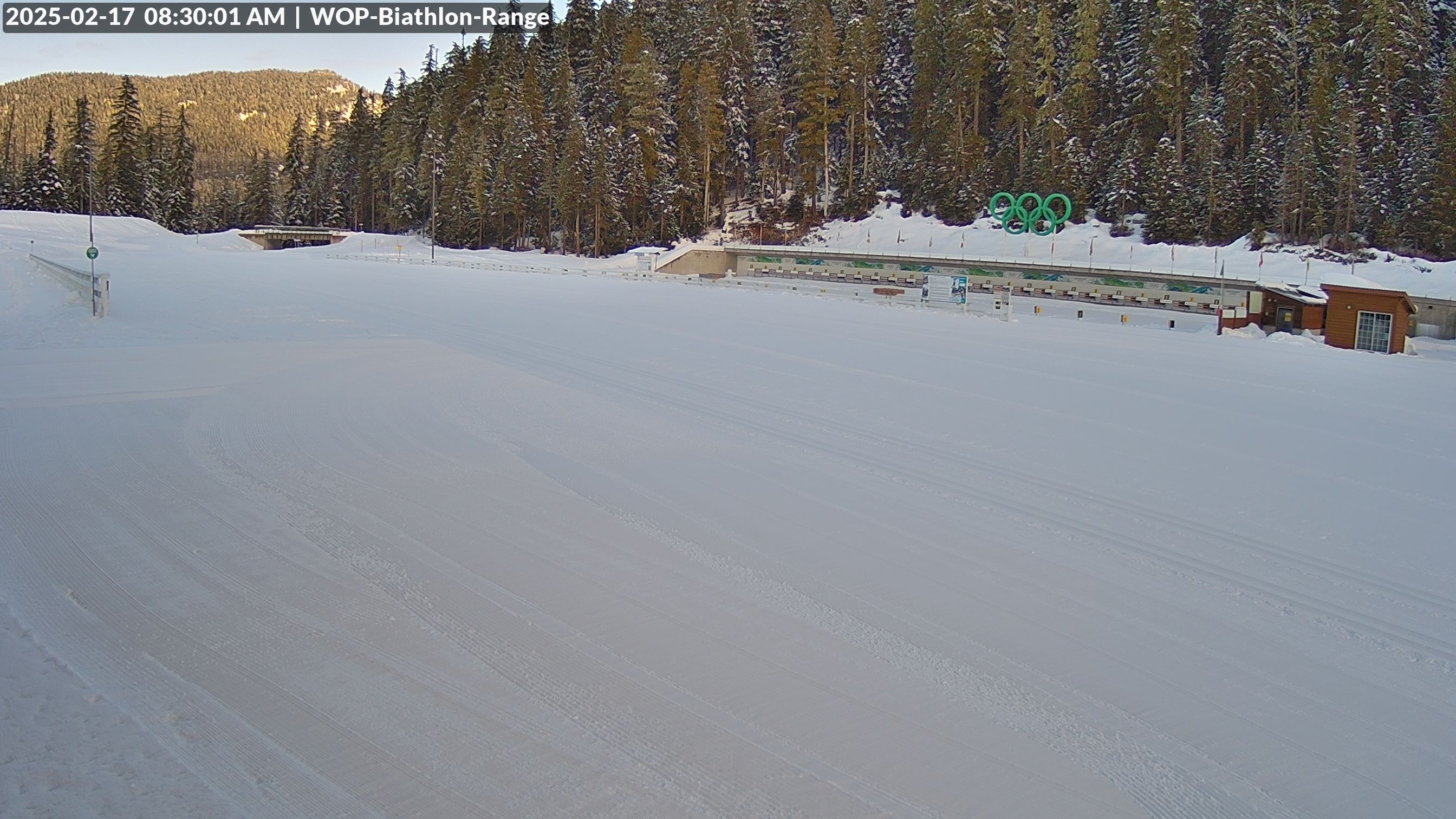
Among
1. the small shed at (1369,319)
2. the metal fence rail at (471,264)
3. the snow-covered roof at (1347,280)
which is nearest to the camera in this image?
the small shed at (1369,319)

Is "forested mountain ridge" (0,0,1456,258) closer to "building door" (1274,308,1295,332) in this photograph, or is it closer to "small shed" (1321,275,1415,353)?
"building door" (1274,308,1295,332)

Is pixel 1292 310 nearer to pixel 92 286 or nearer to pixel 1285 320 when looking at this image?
pixel 1285 320

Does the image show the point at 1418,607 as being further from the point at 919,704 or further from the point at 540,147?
the point at 540,147

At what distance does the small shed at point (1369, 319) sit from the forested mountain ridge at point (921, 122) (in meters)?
23.1

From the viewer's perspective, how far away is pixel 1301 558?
7.00 meters

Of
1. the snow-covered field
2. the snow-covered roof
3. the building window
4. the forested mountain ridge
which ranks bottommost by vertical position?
the snow-covered field

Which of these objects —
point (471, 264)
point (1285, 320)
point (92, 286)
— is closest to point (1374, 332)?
point (1285, 320)

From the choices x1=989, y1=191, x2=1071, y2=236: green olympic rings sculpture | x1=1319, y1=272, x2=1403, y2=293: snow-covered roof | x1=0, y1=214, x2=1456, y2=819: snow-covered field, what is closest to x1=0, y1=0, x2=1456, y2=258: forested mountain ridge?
x1=989, y1=191, x2=1071, y2=236: green olympic rings sculpture

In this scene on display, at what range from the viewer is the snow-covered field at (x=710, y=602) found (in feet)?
13.5

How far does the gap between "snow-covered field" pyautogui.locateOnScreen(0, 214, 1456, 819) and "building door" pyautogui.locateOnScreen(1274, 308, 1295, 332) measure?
11630 mm

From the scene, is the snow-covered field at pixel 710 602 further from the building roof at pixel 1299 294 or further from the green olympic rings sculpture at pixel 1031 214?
the green olympic rings sculpture at pixel 1031 214

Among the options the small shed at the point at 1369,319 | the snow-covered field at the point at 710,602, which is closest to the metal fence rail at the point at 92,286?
the snow-covered field at the point at 710,602

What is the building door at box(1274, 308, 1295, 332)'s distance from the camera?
2406cm

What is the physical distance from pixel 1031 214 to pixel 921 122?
14.9 m
